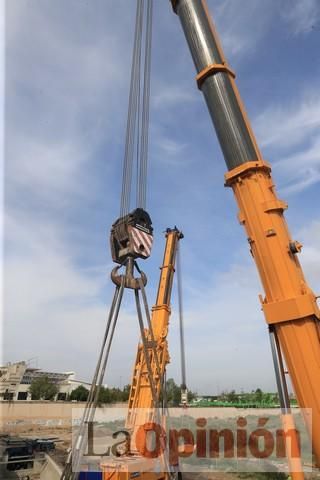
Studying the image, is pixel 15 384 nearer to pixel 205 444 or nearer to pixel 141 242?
pixel 205 444

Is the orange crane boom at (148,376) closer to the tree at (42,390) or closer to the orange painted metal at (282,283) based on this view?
the orange painted metal at (282,283)

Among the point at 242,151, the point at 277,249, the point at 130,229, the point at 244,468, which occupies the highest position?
the point at 242,151

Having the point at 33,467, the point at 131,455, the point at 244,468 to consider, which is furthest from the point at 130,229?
the point at 244,468

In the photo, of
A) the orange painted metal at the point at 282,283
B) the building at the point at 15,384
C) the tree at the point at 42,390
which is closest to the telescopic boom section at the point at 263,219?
the orange painted metal at the point at 282,283

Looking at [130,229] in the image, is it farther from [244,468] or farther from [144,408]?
[244,468]

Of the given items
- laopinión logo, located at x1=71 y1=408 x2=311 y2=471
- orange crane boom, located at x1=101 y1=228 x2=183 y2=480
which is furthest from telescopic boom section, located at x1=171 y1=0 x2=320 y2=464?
orange crane boom, located at x1=101 y1=228 x2=183 y2=480

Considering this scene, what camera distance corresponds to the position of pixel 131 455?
8648 mm

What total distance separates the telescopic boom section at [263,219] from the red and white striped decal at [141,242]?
1.66 metres

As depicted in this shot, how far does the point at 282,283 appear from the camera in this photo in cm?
456

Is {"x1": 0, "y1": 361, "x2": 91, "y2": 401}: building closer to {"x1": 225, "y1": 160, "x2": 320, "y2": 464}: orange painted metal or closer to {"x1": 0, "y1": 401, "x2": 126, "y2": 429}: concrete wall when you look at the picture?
{"x1": 0, "y1": 401, "x2": 126, "y2": 429}: concrete wall

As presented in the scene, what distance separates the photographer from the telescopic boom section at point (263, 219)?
14.0 ft

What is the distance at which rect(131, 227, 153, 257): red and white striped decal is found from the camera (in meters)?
5.87

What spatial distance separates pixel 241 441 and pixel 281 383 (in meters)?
18.3

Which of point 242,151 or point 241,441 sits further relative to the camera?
point 241,441
